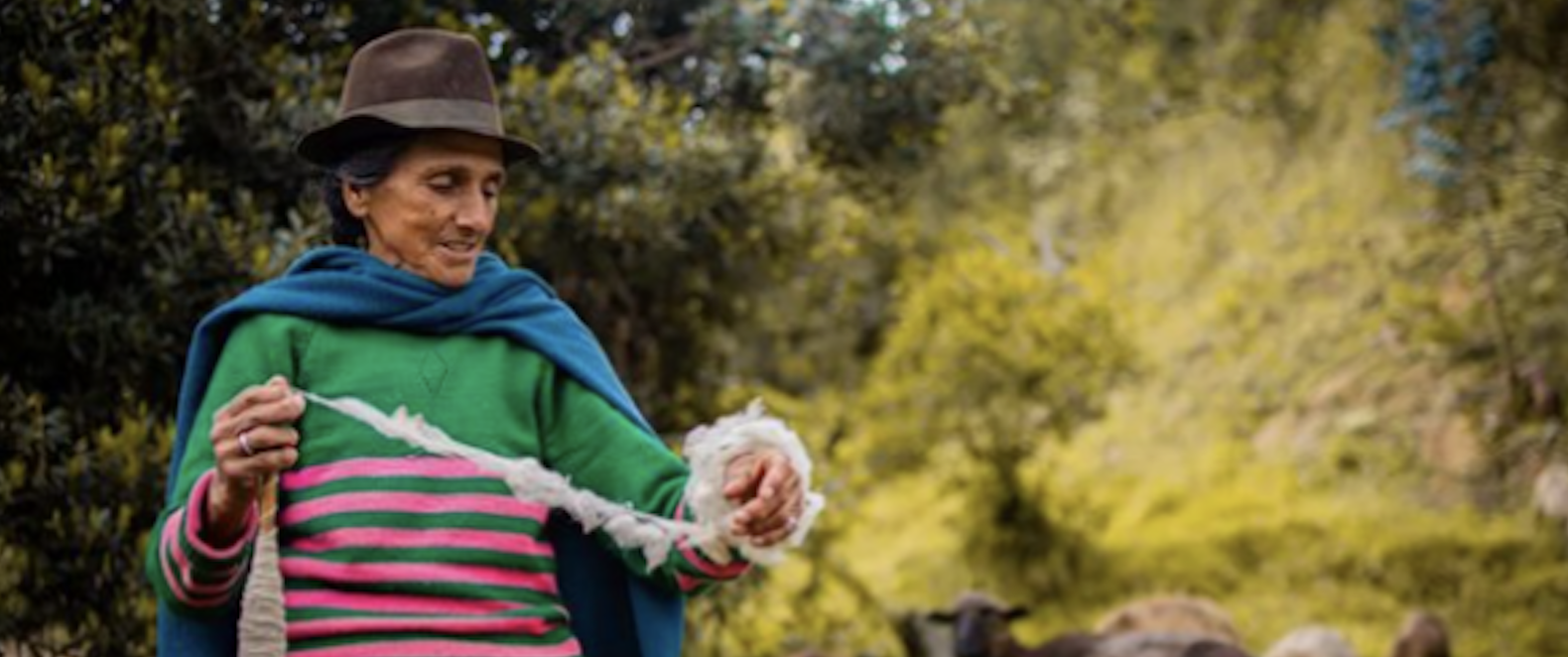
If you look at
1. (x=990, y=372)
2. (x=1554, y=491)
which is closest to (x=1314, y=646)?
(x=1554, y=491)

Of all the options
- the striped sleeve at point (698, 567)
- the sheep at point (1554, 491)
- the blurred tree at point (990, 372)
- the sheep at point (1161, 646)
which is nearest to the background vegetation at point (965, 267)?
the blurred tree at point (990, 372)

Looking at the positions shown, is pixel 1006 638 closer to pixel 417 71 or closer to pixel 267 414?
pixel 417 71

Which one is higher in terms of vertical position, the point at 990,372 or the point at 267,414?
the point at 990,372

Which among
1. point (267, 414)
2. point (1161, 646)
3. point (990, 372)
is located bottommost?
point (267, 414)

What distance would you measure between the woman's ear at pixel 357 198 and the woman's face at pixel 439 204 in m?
0.02

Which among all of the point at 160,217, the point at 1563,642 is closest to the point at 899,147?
the point at 160,217

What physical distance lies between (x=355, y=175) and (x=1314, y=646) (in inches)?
261

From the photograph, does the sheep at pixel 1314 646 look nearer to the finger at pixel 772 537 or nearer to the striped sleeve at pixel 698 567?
the striped sleeve at pixel 698 567

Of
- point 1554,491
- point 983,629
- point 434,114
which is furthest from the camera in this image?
point 1554,491

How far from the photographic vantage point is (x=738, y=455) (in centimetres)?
226

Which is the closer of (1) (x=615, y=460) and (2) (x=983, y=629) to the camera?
(1) (x=615, y=460)

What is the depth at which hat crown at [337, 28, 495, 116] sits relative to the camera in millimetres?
2623

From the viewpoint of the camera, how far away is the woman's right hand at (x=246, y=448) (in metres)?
2.27

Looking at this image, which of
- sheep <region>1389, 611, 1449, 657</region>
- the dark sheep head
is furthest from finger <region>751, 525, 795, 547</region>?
sheep <region>1389, 611, 1449, 657</region>
